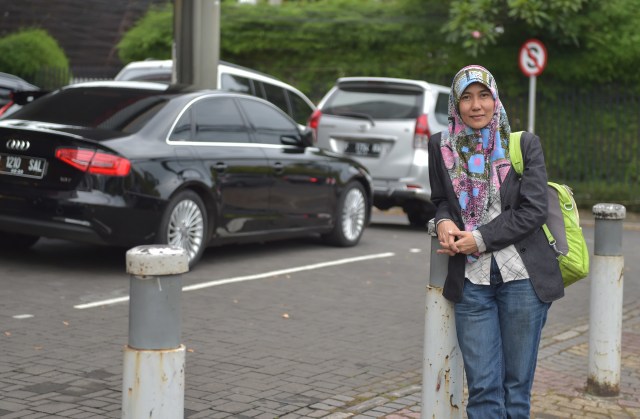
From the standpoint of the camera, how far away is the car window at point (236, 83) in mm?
15953

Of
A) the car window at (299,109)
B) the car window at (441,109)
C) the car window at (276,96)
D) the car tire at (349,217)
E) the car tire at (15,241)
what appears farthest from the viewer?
the car window at (299,109)

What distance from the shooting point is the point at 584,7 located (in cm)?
1992

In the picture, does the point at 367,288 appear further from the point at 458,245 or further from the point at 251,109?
the point at 458,245

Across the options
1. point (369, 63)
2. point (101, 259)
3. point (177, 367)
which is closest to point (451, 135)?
point (177, 367)

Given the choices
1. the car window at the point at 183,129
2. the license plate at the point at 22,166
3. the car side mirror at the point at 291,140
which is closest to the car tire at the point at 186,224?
the car window at the point at 183,129

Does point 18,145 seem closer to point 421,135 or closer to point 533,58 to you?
point 421,135

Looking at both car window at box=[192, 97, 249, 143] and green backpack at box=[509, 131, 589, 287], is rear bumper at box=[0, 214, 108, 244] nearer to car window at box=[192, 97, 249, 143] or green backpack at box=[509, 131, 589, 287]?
car window at box=[192, 97, 249, 143]

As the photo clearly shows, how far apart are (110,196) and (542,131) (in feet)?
40.2

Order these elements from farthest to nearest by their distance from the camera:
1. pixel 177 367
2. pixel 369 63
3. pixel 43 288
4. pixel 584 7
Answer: pixel 369 63
pixel 584 7
pixel 43 288
pixel 177 367

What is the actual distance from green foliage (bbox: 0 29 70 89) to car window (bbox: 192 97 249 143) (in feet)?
47.5

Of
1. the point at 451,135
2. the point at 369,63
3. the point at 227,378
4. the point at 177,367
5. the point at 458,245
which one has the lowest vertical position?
the point at 227,378

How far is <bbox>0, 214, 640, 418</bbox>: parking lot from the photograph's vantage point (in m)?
6.06

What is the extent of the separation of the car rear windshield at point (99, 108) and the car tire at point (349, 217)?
2540 mm

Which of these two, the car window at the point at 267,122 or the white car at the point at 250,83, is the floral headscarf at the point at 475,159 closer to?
the car window at the point at 267,122
